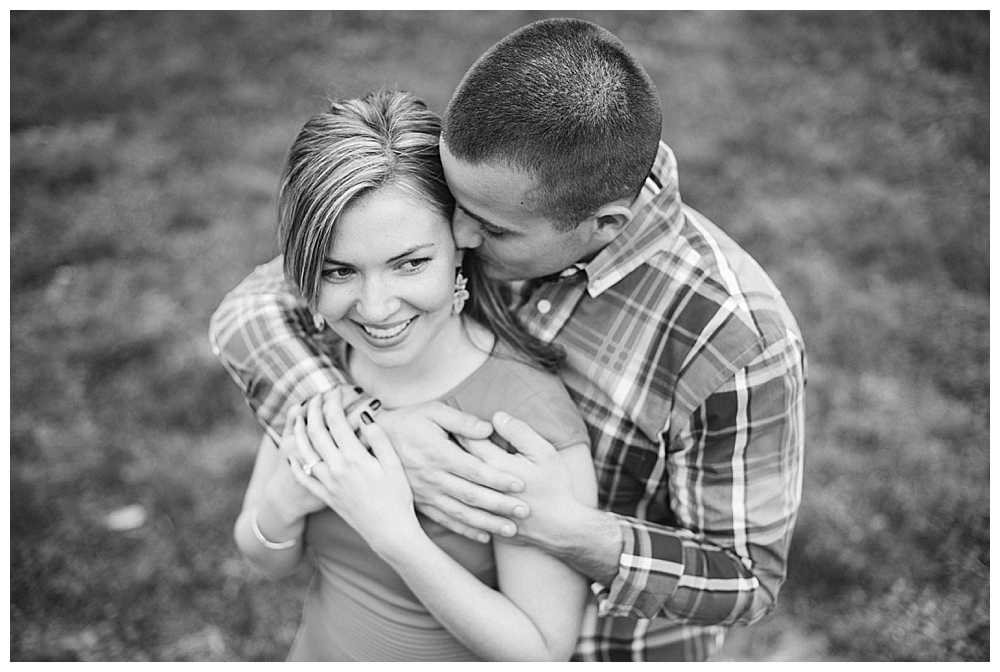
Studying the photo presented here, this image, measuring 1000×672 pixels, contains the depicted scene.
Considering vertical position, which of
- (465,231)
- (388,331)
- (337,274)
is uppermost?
(465,231)

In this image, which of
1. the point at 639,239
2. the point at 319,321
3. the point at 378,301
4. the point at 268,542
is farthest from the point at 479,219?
the point at 268,542

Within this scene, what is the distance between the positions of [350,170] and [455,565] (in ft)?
3.02

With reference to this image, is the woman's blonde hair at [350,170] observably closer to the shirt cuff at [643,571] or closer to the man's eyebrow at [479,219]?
the man's eyebrow at [479,219]

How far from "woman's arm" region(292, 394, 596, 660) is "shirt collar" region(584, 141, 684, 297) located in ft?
1.34

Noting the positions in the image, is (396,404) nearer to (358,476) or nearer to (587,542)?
(358,476)

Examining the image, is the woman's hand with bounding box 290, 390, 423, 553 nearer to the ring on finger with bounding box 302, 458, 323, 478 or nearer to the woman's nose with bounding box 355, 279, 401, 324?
the ring on finger with bounding box 302, 458, 323, 478

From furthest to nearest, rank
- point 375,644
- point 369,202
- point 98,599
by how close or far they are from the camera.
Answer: point 98,599
point 375,644
point 369,202

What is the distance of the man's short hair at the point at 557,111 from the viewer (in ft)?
5.85

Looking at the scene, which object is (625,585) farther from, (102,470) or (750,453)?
(102,470)

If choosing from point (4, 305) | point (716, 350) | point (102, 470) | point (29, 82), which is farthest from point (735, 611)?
point (29, 82)

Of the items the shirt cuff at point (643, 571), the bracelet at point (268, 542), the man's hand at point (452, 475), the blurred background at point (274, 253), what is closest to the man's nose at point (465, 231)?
the man's hand at point (452, 475)

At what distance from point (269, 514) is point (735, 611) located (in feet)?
3.87

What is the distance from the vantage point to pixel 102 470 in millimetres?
3703

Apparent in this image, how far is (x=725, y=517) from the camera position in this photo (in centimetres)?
206
